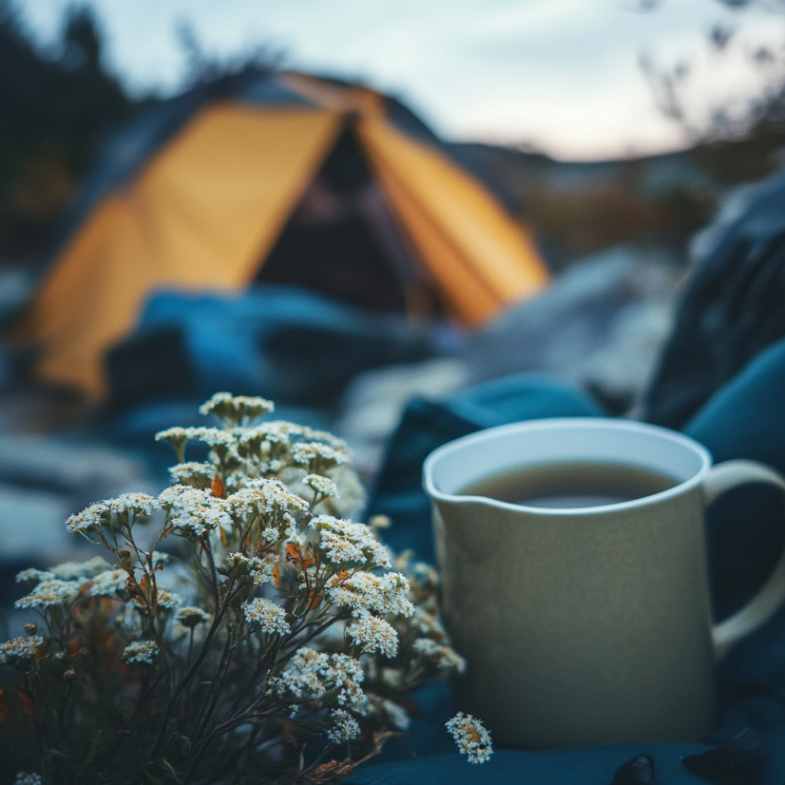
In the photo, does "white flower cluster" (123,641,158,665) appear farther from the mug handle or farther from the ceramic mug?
the mug handle

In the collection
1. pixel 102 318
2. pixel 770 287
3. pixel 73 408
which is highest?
pixel 770 287

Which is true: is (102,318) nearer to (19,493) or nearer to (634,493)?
(19,493)

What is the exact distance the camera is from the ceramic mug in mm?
649

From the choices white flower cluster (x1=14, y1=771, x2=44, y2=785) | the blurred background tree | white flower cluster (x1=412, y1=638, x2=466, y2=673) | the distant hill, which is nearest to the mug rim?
white flower cluster (x1=412, y1=638, x2=466, y2=673)

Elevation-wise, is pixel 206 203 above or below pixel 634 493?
above

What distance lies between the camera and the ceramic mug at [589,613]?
0.65m

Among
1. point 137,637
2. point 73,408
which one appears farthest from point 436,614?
point 73,408

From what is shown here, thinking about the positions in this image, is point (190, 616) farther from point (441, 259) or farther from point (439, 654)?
point (441, 259)

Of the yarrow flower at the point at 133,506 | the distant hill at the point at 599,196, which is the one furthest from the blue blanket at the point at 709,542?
the distant hill at the point at 599,196

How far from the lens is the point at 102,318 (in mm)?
5312

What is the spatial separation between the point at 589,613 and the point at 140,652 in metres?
0.34

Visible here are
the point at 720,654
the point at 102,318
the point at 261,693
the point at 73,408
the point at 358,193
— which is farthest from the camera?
the point at 358,193

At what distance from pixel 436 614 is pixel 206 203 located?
500cm

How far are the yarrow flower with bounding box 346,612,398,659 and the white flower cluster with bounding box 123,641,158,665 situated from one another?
0.49 ft
